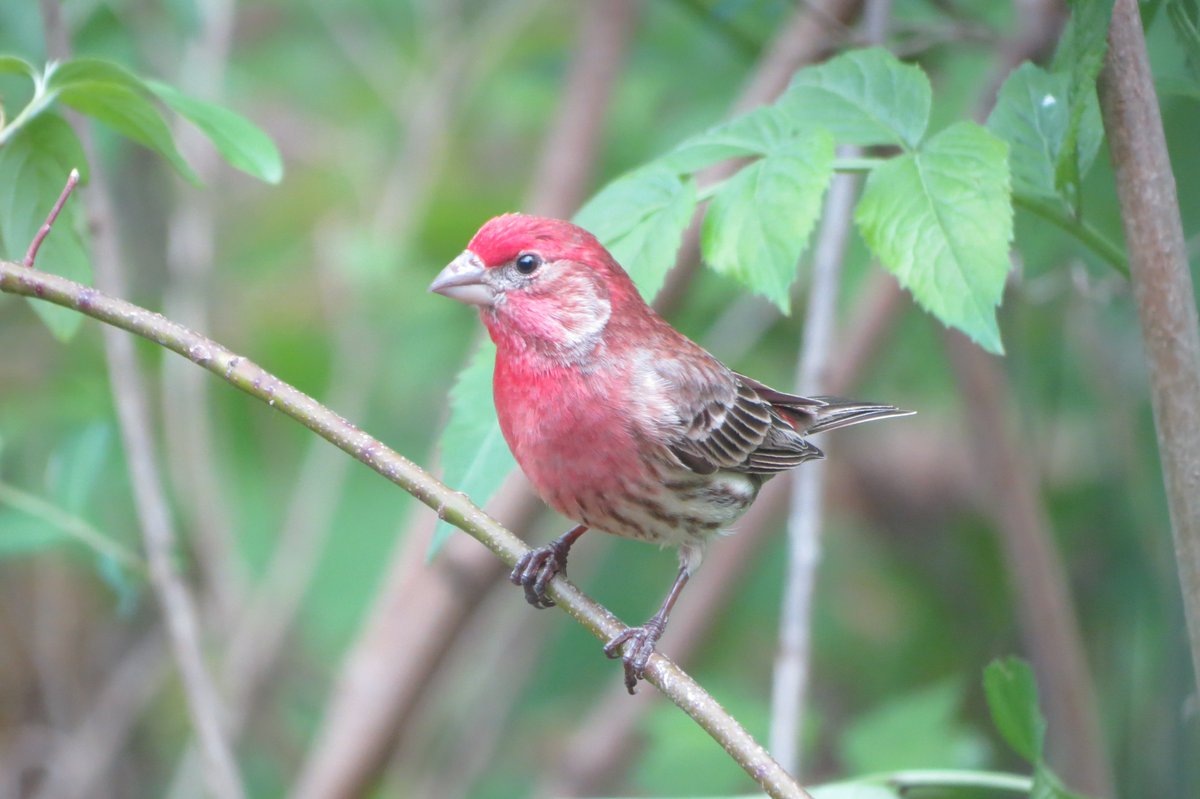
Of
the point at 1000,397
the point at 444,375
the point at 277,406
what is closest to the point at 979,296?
the point at 277,406

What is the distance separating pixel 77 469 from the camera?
322 centimetres

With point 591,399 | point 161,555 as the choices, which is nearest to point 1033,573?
point 591,399

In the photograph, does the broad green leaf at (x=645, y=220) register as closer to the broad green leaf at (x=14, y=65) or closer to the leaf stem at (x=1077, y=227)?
the leaf stem at (x=1077, y=227)

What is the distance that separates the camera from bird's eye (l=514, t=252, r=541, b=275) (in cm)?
294

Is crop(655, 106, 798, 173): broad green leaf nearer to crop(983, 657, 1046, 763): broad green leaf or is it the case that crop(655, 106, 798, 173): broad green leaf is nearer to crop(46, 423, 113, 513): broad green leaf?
crop(983, 657, 1046, 763): broad green leaf

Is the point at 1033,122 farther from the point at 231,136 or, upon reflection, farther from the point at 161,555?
the point at 161,555

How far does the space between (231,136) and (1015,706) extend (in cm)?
170

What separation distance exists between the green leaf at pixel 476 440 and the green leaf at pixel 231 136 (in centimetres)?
53

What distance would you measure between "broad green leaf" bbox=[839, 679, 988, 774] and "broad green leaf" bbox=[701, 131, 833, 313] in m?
2.45

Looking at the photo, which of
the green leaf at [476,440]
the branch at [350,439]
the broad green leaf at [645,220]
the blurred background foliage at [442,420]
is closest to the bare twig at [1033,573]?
the blurred background foliage at [442,420]

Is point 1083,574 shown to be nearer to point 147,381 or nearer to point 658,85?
point 658,85

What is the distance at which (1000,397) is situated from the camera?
14.1 feet

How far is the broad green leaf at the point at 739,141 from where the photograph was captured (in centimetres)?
223

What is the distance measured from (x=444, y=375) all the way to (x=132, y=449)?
6.33 ft
